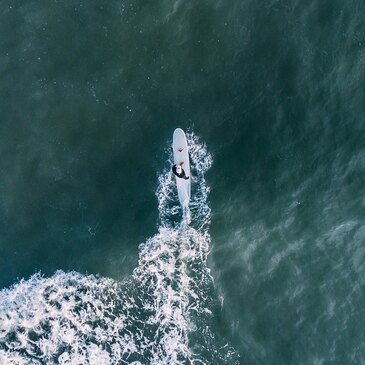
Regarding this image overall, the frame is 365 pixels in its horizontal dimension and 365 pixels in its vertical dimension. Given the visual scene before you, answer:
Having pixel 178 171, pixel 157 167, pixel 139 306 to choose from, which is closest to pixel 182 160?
pixel 178 171

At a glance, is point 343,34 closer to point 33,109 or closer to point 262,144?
point 262,144

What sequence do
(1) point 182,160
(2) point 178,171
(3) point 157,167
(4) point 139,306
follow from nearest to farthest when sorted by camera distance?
(2) point 178,171 < (1) point 182,160 < (4) point 139,306 < (3) point 157,167

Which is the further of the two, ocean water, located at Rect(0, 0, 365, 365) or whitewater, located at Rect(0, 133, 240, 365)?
whitewater, located at Rect(0, 133, 240, 365)

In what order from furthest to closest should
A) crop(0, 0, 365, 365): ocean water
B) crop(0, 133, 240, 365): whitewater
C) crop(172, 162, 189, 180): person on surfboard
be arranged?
crop(0, 133, 240, 365): whitewater < crop(172, 162, 189, 180): person on surfboard < crop(0, 0, 365, 365): ocean water

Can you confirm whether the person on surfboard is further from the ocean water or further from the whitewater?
the ocean water

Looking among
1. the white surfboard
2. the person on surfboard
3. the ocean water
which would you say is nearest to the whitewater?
the ocean water

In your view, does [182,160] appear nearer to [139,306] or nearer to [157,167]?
[157,167]

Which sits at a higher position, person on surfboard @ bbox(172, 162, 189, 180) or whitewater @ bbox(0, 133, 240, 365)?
person on surfboard @ bbox(172, 162, 189, 180)

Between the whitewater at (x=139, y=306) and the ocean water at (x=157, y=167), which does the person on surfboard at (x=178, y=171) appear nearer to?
the whitewater at (x=139, y=306)
